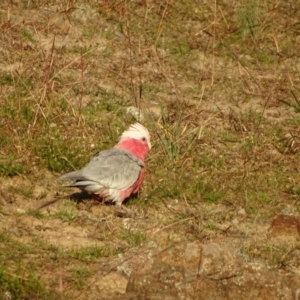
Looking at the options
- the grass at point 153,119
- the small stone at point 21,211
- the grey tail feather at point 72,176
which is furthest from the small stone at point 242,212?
the small stone at point 21,211

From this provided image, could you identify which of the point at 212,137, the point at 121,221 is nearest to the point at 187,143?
the point at 212,137

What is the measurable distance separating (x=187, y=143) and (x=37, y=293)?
2728 millimetres

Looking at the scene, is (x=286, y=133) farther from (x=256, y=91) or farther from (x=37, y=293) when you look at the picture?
(x=37, y=293)

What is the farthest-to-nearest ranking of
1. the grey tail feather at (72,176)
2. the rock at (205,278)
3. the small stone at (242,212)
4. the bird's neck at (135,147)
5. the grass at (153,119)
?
the bird's neck at (135,147) < the small stone at (242,212) < the grey tail feather at (72,176) < the grass at (153,119) < the rock at (205,278)

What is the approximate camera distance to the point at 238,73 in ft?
31.7

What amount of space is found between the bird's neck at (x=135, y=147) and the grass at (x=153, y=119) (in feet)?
0.74

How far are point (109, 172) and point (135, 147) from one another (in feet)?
1.44

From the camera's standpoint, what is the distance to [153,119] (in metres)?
8.48

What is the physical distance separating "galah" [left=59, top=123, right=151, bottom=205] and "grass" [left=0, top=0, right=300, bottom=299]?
10 centimetres

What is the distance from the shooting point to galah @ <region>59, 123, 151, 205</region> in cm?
700

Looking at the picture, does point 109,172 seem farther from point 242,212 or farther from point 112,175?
point 242,212

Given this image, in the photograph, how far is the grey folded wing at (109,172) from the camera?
699 centimetres

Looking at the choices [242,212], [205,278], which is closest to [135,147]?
[242,212]

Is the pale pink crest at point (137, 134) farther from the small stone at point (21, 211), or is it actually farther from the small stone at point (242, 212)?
the small stone at point (21, 211)
